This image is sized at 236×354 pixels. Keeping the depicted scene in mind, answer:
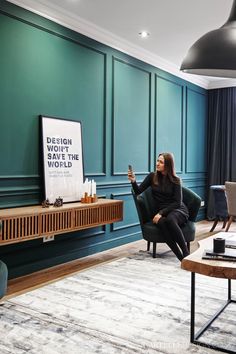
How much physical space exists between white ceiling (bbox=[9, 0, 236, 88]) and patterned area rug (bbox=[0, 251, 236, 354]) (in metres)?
2.57

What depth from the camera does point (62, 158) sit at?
3904 mm

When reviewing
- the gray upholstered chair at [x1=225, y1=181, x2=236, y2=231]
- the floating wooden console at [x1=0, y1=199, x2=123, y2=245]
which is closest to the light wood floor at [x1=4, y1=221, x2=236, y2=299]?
the floating wooden console at [x1=0, y1=199, x2=123, y2=245]

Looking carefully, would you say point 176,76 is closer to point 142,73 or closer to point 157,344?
point 142,73

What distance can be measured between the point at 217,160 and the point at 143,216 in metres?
3.52

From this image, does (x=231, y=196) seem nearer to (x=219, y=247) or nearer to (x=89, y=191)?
(x=89, y=191)

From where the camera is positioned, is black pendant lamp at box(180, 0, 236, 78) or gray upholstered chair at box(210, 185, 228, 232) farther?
gray upholstered chair at box(210, 185, 228, 232)

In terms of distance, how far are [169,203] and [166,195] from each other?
0.09 m

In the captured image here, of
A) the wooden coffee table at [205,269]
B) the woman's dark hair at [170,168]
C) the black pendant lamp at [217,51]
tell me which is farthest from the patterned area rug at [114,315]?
the black pendant lamp at [217,51]

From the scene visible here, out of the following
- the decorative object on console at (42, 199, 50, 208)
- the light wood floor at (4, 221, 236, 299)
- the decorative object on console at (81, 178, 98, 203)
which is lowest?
the light wood floor at (4, 221, 236, 299)

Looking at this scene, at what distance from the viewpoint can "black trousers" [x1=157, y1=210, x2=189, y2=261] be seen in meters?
3.83

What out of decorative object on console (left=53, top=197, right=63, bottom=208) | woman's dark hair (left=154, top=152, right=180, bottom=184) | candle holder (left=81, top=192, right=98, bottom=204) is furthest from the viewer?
woman's dark hair (left=154, top=152, right=180, bottom=184)

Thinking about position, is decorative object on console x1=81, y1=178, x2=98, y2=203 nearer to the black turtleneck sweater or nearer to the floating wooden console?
the floating wooden console

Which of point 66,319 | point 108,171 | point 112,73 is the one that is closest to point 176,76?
point 112,73

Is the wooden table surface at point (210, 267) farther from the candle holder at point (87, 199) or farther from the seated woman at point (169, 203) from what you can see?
the candle holder at point (87, 199)
